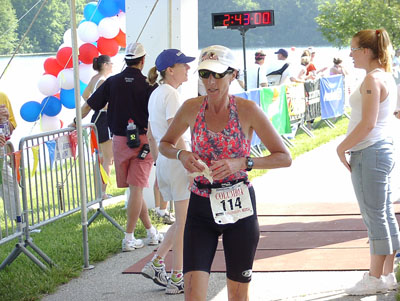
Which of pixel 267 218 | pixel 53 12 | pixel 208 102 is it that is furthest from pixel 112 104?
pixel 53 12

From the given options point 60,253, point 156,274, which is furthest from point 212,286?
point 60,253

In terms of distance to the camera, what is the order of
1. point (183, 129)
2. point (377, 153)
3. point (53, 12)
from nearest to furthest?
1. point (183, 129)
2. point (377, 153)
3. point (53, 12)

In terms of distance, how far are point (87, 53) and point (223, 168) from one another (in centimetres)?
740

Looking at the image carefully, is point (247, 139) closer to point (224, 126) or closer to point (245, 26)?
point (224, 126)

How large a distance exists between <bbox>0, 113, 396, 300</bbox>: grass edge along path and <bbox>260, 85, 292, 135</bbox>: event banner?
4841 millimetres

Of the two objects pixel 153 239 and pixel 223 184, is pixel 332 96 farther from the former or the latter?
pixel 223 184

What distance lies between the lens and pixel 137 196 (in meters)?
7.10

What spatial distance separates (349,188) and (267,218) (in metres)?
2.23

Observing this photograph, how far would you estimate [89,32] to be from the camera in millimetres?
10828

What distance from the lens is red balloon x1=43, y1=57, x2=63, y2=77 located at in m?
10.9

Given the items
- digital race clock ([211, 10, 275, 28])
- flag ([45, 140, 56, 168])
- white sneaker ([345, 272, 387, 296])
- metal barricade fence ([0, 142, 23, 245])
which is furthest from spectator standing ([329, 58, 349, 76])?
white sneaker ([345, 272, 387, 296])

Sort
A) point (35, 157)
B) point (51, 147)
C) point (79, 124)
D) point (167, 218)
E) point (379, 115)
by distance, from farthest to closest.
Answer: point (167, 218) → point (51, 147) → point (35, 157) → point (79, 124) → point (379, 115)

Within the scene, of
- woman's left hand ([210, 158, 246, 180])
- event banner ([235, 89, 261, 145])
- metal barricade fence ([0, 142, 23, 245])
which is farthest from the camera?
event banner ([235, 89, 261, 145])

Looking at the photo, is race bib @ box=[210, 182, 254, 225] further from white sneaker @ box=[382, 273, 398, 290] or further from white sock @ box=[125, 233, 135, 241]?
white sock @ box=[125, 233, 135, 241]
